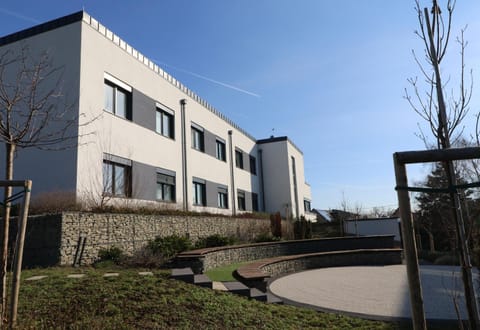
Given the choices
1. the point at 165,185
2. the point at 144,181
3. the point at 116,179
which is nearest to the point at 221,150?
the point at 165,185

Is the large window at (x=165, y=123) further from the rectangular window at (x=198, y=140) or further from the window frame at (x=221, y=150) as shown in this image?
the window frame at (x=221, y=150)

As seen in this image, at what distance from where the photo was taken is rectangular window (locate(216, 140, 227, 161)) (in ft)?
75.8

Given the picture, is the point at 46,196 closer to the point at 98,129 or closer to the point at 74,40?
the point at 98,129

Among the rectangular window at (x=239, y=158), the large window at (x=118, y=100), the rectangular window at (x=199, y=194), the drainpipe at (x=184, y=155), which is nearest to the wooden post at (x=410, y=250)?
the large window at (x=118, y=100)

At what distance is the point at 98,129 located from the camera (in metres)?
12.1

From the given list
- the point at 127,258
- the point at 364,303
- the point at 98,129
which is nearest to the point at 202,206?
the point at 98,129

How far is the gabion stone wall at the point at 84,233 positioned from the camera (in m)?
8.80

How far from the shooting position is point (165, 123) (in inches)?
674

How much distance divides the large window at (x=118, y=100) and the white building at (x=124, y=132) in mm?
39

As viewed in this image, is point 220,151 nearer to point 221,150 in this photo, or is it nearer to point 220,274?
point 221,150

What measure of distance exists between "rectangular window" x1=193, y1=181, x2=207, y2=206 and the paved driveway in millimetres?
8853

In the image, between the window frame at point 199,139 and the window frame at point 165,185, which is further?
the window frame at point 199,139

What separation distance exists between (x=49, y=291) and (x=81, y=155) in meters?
6.23

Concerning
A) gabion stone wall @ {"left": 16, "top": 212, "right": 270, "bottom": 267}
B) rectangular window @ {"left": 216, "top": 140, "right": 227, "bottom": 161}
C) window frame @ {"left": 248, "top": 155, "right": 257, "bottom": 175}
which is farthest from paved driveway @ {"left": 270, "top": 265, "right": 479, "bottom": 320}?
window frame @ {"left": 248, "top": 155, "right": 257, "bottom": 175}
